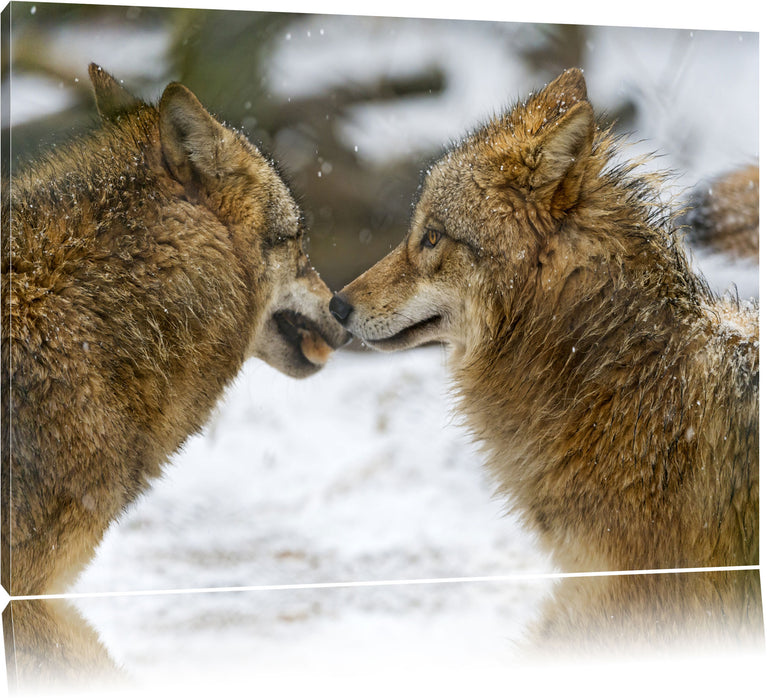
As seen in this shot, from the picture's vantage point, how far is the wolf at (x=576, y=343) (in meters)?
3.31

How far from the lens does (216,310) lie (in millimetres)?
→ 3205

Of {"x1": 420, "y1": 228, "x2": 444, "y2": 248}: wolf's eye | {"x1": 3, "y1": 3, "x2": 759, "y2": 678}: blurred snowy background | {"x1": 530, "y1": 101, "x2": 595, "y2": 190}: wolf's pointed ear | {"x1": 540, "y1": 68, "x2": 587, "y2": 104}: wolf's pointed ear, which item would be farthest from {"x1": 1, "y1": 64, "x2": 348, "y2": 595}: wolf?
{"x1": 540, "y1": 68, "x2": 587, "y2": 104}: wolf's pointed ear

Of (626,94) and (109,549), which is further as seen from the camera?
(626,94)

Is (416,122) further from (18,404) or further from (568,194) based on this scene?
(18,404)

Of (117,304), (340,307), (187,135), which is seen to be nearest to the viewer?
(117,304)

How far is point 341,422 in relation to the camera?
3.47m

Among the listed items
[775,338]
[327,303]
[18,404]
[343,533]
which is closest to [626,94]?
[775,338]

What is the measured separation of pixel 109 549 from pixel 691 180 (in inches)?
99.2

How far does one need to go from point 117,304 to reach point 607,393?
1.69m

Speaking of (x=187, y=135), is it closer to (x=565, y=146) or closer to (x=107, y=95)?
(x=107, y=95)

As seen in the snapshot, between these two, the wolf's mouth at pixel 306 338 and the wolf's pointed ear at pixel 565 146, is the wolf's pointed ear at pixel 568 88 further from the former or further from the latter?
the wolf's mouth at pixel 306 338

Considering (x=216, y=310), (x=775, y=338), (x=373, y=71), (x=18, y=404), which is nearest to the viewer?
(x=18, y=404)

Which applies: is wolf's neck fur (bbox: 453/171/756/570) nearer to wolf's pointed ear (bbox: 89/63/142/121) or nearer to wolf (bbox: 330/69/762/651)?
wolf (bbox: 330/69/762/651)

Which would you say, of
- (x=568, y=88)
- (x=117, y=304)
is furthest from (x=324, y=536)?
(x=568, y=88)
